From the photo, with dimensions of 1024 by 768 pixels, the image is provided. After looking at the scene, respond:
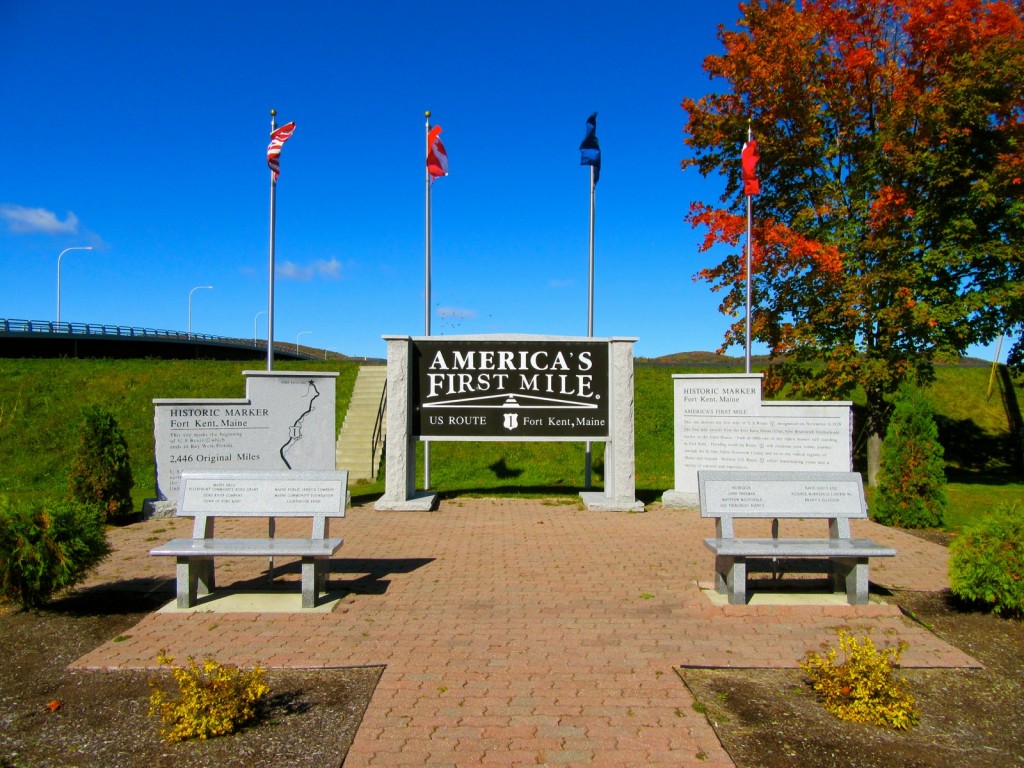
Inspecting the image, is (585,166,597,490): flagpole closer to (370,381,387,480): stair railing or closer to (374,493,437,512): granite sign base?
(374,493,437,512): granite sign base

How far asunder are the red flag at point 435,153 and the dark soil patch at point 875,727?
10.9 m

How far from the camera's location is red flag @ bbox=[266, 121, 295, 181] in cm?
1284

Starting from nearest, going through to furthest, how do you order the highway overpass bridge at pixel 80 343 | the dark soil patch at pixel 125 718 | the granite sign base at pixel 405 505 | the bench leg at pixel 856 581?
the dark soil patch at pixel 125 718
the bench leg at pixel 856 581
the granite sign base at pixel 405 505
the highway overpass bridge at pixel 80 343

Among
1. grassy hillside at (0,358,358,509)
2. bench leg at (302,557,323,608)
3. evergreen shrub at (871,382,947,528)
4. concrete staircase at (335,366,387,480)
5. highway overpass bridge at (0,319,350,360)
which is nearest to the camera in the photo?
bench leg at (302,557,323,608)

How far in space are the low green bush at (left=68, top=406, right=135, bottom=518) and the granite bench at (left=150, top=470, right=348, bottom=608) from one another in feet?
16.4

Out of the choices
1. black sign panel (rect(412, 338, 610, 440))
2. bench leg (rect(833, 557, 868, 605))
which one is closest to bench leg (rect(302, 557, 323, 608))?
bench leg (rect(833, 557, 868, 605))

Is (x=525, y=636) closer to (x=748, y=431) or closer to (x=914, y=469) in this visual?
(x=748, y=431)

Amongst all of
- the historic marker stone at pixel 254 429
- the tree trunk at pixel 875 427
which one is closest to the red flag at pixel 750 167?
the tree trunk at pixel 875 427

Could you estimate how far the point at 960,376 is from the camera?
25.0 m

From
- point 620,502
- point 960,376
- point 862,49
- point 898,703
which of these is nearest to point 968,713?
point 898,703

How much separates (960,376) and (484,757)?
2672 centimetres

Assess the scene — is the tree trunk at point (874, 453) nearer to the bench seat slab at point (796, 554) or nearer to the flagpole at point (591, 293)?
the flagpole at point (591, 293)

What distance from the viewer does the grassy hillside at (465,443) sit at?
50.3 feet

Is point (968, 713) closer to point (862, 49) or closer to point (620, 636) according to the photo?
point (620, 636)
